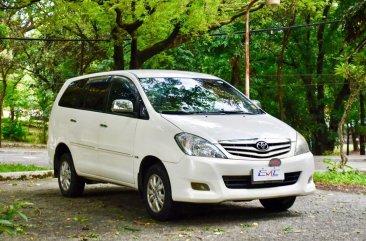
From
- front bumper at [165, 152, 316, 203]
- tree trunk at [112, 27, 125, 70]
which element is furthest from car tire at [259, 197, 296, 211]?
tree trunk at [112, 27, 125, 70]

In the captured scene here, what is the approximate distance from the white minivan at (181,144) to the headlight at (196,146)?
11mm

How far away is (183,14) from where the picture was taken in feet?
61.7

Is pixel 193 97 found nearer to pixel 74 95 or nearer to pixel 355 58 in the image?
pixel 74 95

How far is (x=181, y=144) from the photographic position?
7.06 m

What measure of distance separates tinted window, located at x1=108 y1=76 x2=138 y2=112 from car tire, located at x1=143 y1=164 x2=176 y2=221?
3.45 ft

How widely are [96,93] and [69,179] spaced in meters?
1.50

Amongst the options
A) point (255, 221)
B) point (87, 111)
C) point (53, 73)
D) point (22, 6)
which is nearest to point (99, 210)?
point (87, 111)

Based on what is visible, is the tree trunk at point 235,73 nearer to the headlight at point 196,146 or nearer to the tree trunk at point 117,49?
the tree trunk at point 117,49

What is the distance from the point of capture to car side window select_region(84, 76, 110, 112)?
29.6 ft

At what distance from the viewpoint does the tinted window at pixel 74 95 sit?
9750 millimetres

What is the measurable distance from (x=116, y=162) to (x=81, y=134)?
1.21 m

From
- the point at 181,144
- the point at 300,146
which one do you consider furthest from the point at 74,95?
the point at 300,146

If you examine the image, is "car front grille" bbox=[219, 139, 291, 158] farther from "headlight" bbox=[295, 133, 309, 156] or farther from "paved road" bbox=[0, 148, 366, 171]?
"paved road" bbox=[0, 148, 366, 171]

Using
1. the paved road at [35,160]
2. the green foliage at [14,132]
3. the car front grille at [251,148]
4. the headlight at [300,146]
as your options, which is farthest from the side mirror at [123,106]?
the green foliage at [14,132]
